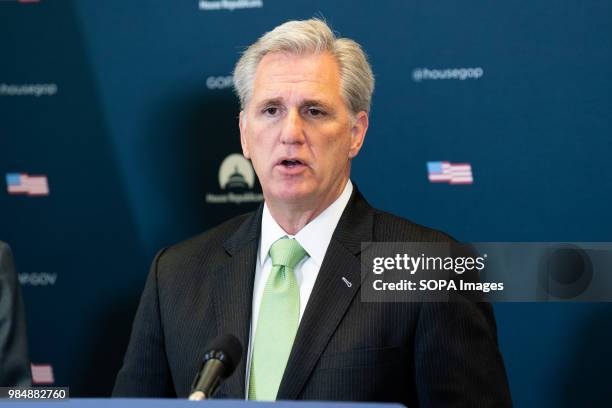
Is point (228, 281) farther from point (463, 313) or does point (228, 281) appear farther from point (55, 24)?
point (55, 24)

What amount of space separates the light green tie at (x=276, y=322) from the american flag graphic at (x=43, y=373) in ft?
5.30

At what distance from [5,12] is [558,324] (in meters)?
2.49

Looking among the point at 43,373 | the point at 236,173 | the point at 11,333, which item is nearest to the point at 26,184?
the point at 43,373

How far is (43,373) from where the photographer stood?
387 cm

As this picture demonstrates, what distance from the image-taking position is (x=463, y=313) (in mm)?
2547

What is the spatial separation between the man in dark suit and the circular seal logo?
85 centimetres

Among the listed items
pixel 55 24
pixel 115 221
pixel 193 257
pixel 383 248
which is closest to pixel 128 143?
pixel 115 221

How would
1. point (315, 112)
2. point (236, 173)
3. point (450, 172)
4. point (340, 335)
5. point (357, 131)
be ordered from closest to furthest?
point (340, 335)
point (315, 112)
point (357, 131)
point (450, 172)
point (236, 173)

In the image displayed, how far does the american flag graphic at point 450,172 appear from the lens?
134 inches

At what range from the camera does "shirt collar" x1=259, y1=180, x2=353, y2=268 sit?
2.65 m

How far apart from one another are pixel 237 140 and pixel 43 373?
126cm

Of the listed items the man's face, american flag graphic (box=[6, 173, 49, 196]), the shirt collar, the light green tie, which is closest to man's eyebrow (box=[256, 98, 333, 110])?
the man's face

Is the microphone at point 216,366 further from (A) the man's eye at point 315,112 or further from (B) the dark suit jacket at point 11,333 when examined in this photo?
(B) the dark suit jacket at point 11,333

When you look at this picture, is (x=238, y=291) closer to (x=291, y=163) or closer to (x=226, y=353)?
(x=291, y=163)
